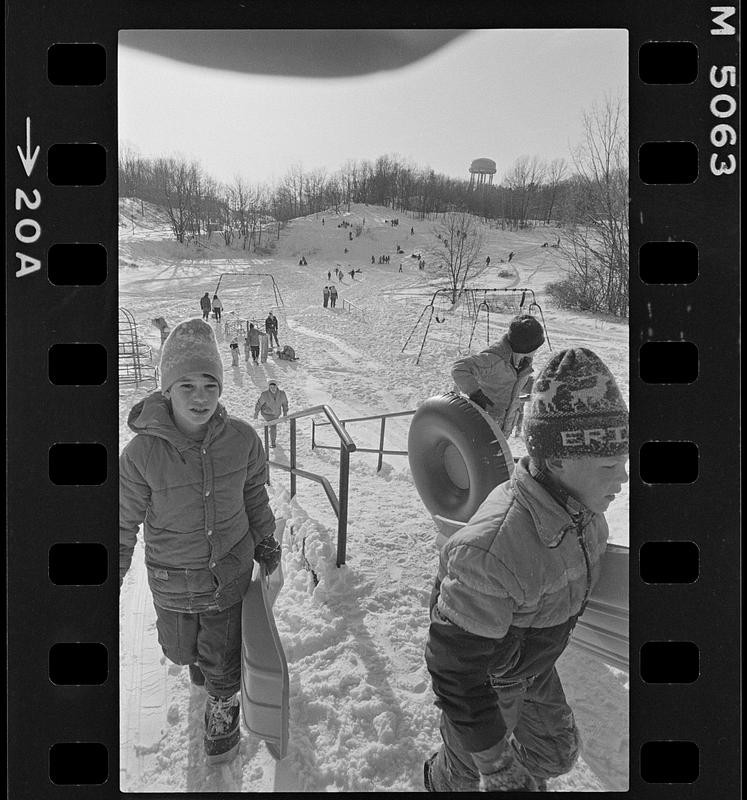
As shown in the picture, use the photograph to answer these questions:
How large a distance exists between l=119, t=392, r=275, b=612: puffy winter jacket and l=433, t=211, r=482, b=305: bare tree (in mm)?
2189

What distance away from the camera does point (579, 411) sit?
4.38ft

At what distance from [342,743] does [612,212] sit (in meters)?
1.96

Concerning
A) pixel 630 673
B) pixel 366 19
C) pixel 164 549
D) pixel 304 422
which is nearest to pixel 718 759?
pixel 630 673

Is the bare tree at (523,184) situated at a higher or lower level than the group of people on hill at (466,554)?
higher

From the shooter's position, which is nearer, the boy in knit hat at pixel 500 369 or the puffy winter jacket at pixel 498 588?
the puffy winter jacket at pixel 498 588

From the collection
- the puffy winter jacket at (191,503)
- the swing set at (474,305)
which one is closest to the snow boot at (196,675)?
the puffy winter jacket at (191,503)

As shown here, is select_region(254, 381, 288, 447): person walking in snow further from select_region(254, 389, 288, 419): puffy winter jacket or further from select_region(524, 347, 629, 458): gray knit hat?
select_region(524, 347, 629, 458): gray knit hat

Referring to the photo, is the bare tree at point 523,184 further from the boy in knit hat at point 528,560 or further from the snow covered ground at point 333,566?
the boy in knit hat at point 528,560

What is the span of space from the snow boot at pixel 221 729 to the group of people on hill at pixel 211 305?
185 cm

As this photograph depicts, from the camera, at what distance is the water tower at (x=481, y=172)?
7.84ft

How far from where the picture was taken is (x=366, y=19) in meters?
1.57

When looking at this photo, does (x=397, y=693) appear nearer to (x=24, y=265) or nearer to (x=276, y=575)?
(x=276, y=575)

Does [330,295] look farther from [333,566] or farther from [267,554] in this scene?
[267,554]

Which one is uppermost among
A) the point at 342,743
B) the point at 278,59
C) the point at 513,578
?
the point at 278,59
